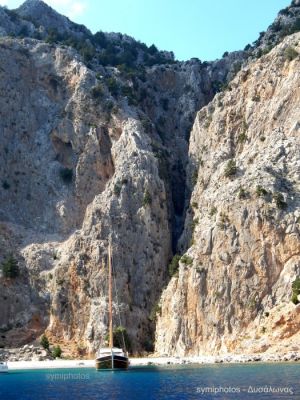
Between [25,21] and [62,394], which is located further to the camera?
[25,21]

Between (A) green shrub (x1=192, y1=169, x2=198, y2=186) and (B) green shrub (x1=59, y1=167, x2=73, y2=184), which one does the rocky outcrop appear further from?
(A) green shrub (x1=192, y1=169, x2=198, y2=186)

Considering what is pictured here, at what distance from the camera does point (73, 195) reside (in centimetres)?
9444

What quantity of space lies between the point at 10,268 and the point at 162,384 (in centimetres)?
4506

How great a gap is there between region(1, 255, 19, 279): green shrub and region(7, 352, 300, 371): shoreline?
Result: 16102mm

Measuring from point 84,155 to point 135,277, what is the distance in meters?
23.9

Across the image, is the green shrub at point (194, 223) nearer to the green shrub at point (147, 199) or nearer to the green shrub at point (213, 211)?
the green shrub at point (213, 211)

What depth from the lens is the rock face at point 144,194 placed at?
69562 millimetres

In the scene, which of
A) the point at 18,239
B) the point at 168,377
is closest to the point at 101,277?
the point at 18,239

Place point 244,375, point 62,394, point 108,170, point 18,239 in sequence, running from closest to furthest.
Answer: point 62,394 → point 244,375 → point 18,239 → point 108,170

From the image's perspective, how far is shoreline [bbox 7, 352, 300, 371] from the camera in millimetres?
56969

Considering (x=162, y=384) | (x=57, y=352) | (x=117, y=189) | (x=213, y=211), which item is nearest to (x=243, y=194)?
(x=213, y=211)

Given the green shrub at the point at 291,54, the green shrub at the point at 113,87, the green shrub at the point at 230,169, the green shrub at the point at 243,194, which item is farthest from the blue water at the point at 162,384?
the green shrub at the point at 113,87

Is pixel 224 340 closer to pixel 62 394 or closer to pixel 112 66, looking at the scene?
pixel 62 394

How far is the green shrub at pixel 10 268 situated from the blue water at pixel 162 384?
Answer: 27586mm
